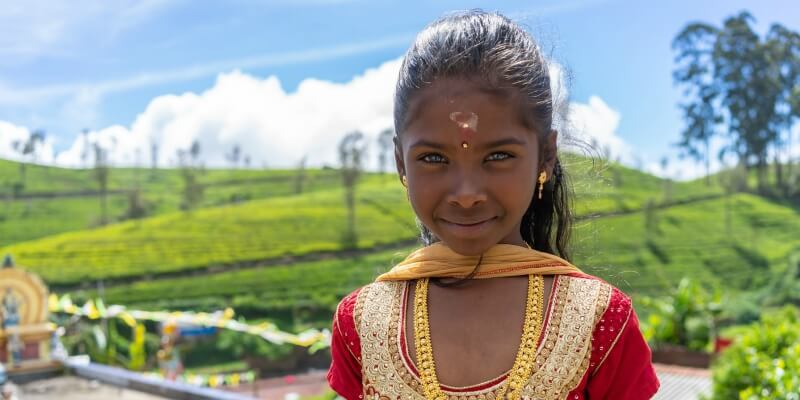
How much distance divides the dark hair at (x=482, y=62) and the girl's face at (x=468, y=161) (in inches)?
0.7

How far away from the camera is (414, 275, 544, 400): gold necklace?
102 centimetres

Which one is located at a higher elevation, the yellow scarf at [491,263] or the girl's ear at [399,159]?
the girl's ear at [399,159]

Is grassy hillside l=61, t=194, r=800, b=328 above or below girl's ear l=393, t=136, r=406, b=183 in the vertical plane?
below

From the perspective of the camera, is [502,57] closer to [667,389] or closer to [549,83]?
[549,83]

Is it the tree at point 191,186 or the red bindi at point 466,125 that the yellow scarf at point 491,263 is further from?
the tree at point 191,186

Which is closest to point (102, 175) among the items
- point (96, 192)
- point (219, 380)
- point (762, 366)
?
point (96, 192)

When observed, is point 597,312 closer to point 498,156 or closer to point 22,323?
point 498,156

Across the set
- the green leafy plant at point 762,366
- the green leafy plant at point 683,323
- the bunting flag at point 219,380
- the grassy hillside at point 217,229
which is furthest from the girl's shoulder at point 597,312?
the grassy hillside at point 217,229

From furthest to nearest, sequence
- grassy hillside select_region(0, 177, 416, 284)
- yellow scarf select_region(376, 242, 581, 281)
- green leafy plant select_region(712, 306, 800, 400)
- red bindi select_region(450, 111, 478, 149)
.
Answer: grassy hillside select_region(0, 177, 416, 284), green leafy plant select_region(712, 306, 800, 400), yellow scarf select_region(376, 242, 581, 281), red bindi select_region(450, 111, 478, 149)

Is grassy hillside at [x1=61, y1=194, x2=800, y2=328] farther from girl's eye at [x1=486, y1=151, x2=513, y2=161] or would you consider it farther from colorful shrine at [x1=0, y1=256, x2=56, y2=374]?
girl's eye at [x1=486, y1=151, x2=513, y2=161]

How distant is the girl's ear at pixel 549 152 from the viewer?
1.11 metres

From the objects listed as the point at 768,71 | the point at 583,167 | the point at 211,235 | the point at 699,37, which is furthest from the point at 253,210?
the point at 583,167

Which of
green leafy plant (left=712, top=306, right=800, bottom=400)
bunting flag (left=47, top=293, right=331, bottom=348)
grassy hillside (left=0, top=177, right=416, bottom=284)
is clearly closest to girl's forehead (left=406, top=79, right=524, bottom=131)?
green leafy plant (left=712, top=306, right=800, bottom=400)

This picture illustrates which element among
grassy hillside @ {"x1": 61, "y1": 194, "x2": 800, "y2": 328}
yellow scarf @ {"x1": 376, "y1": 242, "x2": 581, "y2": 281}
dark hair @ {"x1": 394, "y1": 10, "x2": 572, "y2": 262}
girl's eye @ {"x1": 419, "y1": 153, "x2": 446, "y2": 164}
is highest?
dark hair @ {"x1": 394, "y1": 10, "x2": 572, "y2": 262}
